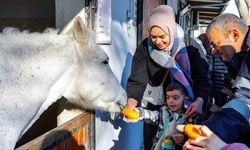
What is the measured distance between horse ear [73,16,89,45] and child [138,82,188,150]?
2.23 ft

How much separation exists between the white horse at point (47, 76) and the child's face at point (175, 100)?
0.36m

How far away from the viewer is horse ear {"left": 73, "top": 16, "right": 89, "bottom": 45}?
233cm

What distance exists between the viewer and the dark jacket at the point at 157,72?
8.84ft

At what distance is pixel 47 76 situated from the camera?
213 cm

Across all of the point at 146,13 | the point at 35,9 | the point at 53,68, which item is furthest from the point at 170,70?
the point at 146,13

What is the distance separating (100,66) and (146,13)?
270 cm

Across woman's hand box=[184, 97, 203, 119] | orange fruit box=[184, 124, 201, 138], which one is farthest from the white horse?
orange fruit box=[184, 124, 201, 138]

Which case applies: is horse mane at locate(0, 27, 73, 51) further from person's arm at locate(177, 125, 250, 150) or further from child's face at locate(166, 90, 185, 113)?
person's arm at locate(177, 125, 250, 150)

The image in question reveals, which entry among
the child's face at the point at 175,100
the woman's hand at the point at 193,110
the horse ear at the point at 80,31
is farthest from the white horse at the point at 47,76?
the woman's hand at the point at 193,110

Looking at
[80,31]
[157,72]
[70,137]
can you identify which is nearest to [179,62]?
[157,72]

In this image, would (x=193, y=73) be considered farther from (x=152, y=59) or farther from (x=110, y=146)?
(x=110, y=146)

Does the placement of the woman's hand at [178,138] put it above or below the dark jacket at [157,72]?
below

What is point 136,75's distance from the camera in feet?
9.41

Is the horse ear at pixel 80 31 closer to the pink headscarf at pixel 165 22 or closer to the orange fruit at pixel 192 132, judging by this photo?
the pink headscarf at pixel 165 22
